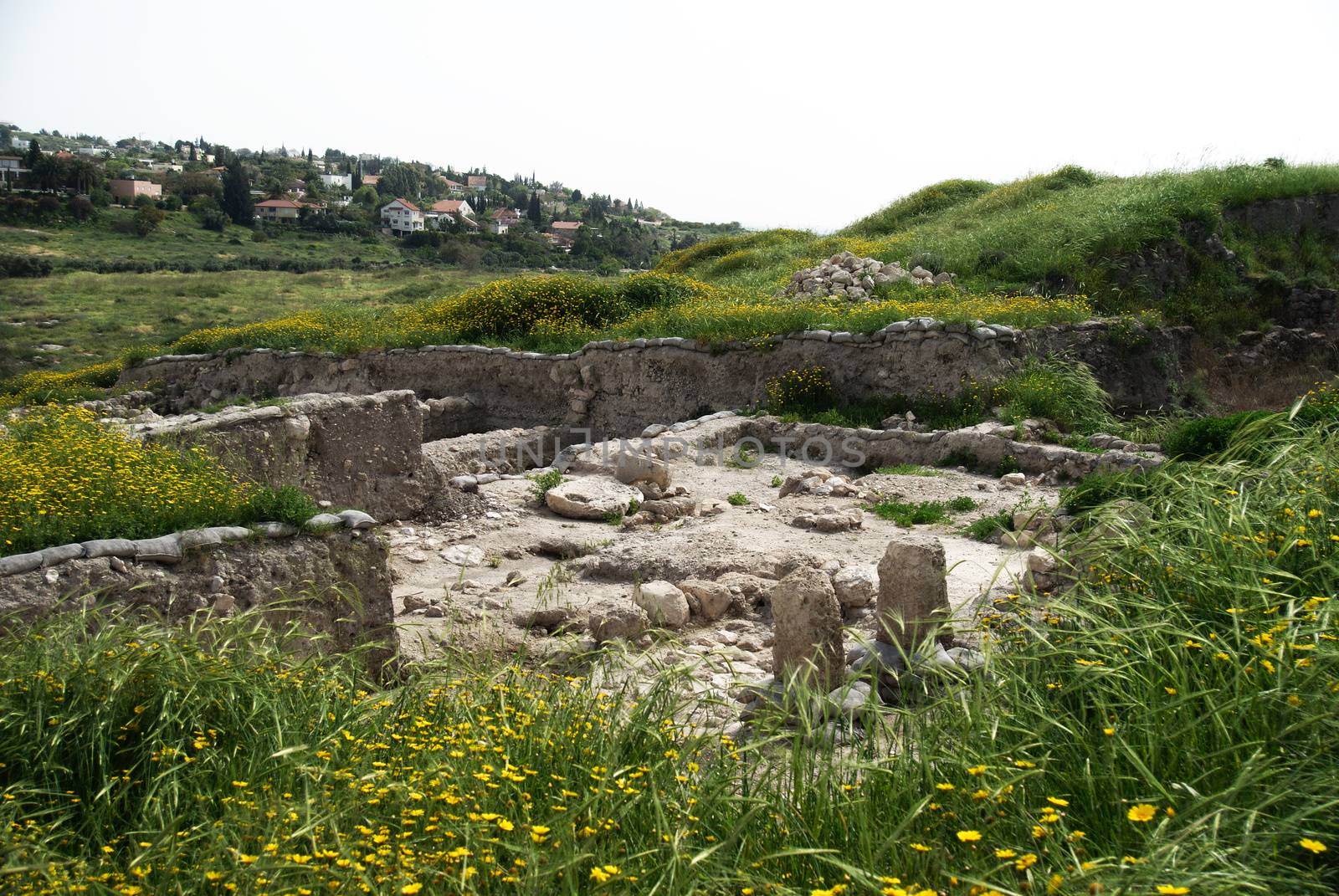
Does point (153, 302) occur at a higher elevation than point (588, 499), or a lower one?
lower

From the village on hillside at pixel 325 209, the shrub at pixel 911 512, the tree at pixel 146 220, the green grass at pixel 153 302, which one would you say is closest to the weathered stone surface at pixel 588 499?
the shrub at pixel 911 512

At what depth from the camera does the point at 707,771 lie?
3721 mm

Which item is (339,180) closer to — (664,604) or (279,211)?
(279,211)

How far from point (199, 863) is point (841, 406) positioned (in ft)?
37.2

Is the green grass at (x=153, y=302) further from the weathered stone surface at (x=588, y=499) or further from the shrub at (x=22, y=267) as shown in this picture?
the weathered stone surface at (x=588, y=499)

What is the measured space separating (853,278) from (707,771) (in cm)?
1424

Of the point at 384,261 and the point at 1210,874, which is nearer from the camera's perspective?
the point at 1210,874

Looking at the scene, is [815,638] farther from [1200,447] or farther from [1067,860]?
[1200,447]

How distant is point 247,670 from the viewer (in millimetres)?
4312

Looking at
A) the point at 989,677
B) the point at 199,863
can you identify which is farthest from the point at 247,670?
the point at 989,677

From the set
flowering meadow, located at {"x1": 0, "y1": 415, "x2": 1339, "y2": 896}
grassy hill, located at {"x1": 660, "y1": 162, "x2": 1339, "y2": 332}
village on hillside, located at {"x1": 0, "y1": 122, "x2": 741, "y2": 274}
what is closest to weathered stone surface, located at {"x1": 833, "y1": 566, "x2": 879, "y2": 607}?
flowering meadow, located at {"x1": 0, "y1": 415, "x2": 1339, "y2": 896}

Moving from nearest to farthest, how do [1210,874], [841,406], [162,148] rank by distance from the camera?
1. [1210,874]
2. [841,406]
3. [162,148]

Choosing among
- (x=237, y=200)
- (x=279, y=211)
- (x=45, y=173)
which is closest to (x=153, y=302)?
(x=45, y=173)

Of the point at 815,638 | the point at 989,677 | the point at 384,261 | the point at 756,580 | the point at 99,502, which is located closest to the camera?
the point at 989,677
